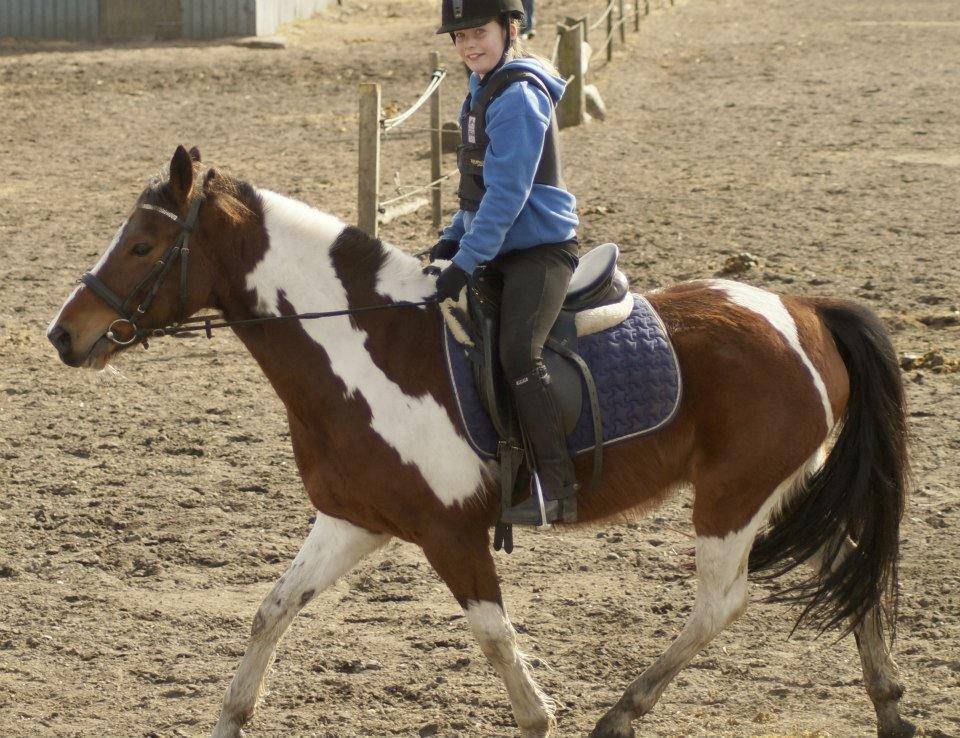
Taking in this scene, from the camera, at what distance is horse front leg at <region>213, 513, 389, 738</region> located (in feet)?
14.0

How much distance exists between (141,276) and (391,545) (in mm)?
2226

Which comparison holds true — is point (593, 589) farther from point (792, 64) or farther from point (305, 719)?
point (792, 64)

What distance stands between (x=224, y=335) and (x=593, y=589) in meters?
4.38

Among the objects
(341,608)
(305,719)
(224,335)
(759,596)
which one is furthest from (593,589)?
(224,335)

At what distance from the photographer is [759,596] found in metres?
5.28

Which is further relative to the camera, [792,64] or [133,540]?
[792,64]

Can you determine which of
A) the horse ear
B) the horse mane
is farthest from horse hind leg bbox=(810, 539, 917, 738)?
the horse ear

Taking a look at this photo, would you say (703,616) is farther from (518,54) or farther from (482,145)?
(518,54)

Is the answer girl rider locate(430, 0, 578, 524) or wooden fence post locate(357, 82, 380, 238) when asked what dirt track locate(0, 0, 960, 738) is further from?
wooden fence post locate(357, 82, 380, 238)

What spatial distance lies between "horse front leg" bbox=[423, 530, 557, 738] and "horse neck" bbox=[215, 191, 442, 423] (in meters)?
0.53

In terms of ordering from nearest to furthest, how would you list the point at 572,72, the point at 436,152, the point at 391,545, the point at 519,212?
the point at 519,212
the point at 391,545
the point at 436,152
the point at 572,72

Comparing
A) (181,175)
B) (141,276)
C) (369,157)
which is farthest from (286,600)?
(369,157)

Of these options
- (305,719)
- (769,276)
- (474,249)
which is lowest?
(305,719)

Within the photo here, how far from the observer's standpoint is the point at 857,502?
14.4 feet
